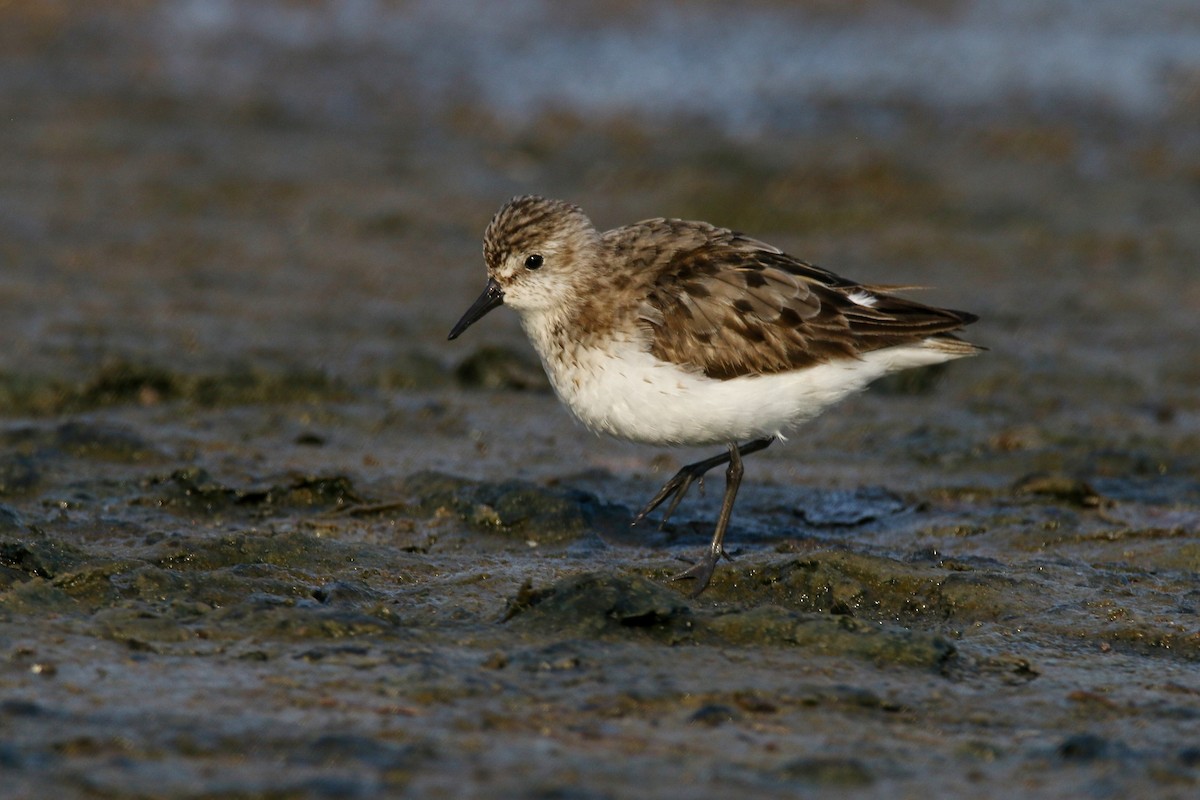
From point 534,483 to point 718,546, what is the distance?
1.32m

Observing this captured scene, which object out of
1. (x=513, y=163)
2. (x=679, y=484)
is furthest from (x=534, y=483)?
(x=513, y=163)

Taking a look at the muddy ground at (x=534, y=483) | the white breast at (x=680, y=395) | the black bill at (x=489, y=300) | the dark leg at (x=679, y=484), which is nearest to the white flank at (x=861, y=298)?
the white breast at (x=680, y=395)

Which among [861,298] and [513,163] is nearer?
[861,298]

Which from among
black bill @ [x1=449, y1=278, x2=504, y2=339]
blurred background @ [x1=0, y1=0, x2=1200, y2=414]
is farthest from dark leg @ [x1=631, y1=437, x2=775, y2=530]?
blurred background @ [x1=0, y1=0, x2=1200, y2=414]

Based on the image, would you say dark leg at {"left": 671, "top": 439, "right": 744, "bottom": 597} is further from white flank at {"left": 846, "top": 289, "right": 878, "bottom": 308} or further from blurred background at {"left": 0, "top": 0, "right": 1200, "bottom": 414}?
blurred background at {"left": 0, "top": 0, "right": 1200, "bottom": 414}

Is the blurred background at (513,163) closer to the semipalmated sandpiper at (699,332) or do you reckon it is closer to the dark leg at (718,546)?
the semipalmated sandpiper at (699,332)

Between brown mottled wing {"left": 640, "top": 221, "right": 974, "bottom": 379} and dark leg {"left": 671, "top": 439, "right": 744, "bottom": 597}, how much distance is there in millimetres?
470

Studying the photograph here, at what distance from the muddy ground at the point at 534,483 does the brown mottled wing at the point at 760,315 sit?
33.8 inches

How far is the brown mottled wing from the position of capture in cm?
644

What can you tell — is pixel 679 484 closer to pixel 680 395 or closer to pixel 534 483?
pixel 534 483

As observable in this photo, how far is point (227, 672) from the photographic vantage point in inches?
193

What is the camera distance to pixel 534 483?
725cm

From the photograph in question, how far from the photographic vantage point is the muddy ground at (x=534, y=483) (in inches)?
179

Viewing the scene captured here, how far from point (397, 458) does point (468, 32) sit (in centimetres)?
1035
